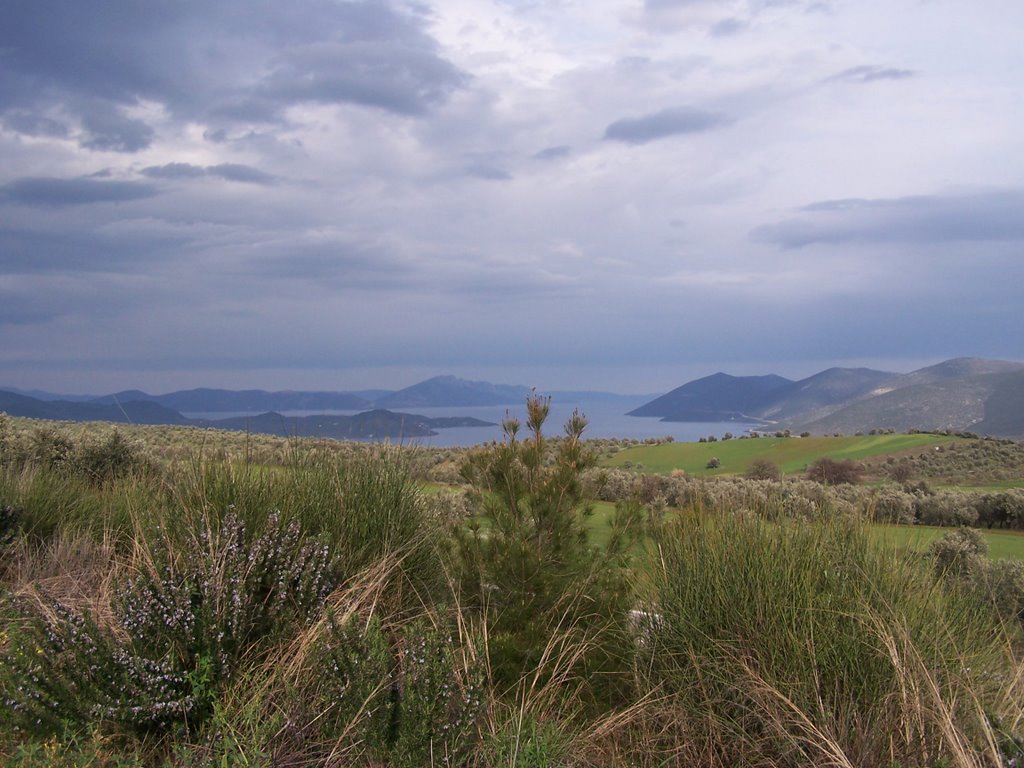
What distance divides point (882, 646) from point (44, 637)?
16.2 feet

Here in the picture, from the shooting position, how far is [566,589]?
5.97m

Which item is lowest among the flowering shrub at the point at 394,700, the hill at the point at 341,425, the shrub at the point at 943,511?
the shrub at the point at 943,511

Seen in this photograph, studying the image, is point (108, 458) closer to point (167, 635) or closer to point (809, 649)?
point (167, 635)

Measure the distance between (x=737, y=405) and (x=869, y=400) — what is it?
17317 millimetres

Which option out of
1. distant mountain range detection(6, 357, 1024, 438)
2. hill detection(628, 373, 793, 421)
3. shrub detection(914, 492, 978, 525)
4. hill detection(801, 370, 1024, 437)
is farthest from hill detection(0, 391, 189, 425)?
hill detection(628, 373, 793, 421)

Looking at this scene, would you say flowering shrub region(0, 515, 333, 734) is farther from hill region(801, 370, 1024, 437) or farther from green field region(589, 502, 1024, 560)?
hill region(801, 370, 1024, 437)

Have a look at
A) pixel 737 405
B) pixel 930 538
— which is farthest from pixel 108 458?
pixel 737 405

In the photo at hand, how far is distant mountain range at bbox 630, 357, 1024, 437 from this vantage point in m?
39.4

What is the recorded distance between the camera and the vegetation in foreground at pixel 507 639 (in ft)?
13.2

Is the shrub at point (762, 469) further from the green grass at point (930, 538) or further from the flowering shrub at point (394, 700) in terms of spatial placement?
the flowering shrub at point (394, 700)

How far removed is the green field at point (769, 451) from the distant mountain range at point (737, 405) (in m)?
1.26

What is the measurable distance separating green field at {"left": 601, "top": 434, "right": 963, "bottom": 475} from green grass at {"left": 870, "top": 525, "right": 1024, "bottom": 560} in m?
9.95

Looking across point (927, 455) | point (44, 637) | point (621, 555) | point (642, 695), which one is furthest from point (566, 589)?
point (927, 455)

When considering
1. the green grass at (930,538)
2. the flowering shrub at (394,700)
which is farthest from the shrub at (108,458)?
the green grass at (930,538)
